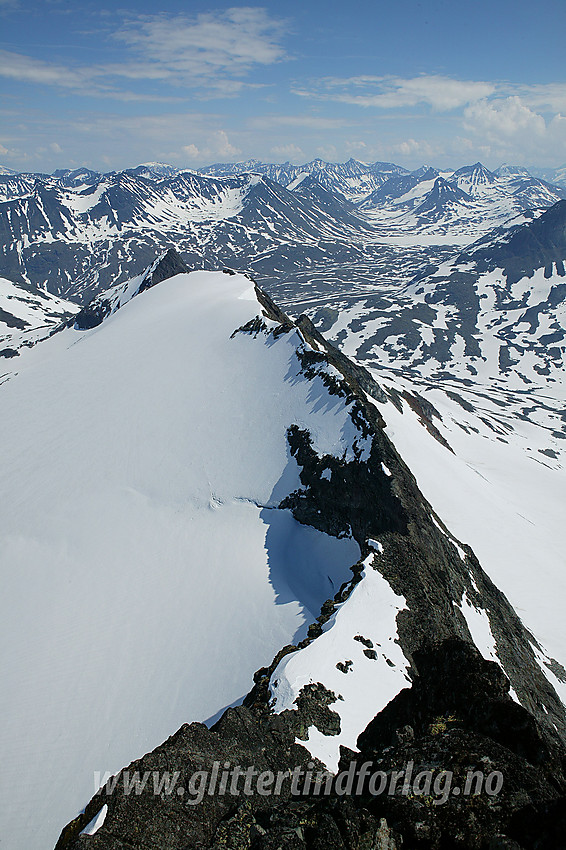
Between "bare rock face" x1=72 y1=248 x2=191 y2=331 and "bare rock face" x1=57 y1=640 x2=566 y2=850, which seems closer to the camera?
"bare rock face" x1=57 y1=640 x2=566 y2=850

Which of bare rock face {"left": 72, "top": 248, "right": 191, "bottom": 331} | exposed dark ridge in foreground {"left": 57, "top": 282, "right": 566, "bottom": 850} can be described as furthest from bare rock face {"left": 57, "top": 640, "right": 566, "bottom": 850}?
bare rock face {"left": 72, "top": 248, "right": 191, "bottom": 331}

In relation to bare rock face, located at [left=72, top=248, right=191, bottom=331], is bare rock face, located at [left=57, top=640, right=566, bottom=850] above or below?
below

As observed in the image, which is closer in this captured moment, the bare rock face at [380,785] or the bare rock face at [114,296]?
the bare rock face at [380,785]

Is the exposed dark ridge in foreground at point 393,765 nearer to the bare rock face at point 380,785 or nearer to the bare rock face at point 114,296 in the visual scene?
Answer: the bare rock face at point 380,785

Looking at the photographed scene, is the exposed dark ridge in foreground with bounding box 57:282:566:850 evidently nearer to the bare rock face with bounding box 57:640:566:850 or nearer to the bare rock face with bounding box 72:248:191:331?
the bare rock face with bounding box 57:640:566:850

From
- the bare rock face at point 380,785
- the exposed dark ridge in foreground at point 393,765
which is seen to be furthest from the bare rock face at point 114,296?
the bare rock face at point 380,785

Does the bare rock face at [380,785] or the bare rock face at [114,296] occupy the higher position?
the bare rock face at [114,296]

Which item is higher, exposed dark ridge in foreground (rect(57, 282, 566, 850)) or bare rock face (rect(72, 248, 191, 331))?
bare rock face (rect(72, 248, 191, 331))

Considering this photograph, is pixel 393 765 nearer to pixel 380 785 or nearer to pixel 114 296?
pixel 380 785

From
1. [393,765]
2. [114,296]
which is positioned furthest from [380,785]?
[114,296]

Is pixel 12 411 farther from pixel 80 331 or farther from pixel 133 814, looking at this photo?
pixel 80 331

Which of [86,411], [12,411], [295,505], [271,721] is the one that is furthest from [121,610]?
[12,411]
